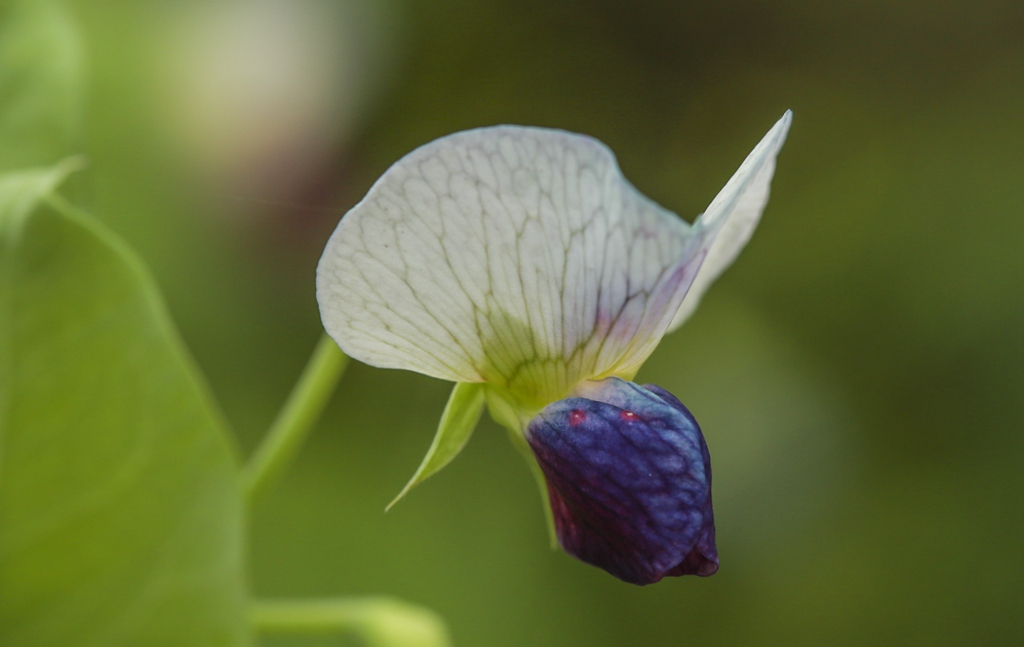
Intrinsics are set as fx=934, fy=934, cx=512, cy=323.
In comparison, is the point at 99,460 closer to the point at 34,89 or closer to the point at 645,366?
the point at 34,89

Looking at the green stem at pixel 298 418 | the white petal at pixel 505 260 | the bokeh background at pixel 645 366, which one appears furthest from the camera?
the bokeh background at pixel 645 366

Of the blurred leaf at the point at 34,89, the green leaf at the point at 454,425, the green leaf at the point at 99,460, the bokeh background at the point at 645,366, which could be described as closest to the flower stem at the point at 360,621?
the green leaf at the point at 99,460

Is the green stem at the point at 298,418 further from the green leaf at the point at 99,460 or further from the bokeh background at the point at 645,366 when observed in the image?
the bokeh background at the point at 645,366

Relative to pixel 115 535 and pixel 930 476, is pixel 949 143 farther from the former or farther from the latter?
pixel 115 535

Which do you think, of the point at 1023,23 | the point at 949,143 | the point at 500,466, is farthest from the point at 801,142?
the point at 500,466

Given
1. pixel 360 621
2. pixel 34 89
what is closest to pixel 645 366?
pixel 360 621

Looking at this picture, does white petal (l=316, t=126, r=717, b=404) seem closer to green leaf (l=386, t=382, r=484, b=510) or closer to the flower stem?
green leaf (l=386, t=382, r=484, b=510)
